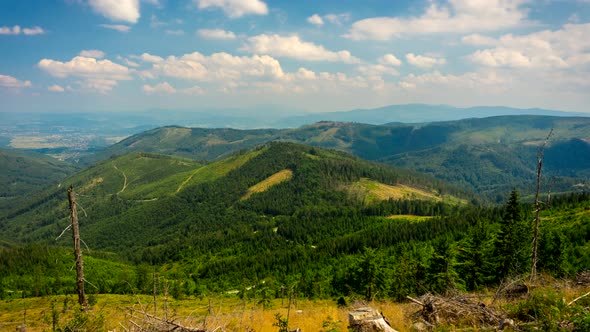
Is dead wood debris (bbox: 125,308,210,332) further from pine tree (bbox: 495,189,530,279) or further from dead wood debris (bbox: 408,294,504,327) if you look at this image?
pine tree (bbox: 495,189,530,279)

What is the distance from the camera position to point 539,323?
1269 cm

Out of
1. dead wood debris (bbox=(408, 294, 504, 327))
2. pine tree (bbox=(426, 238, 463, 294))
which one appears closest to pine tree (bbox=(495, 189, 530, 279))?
pine tree (bbox=(426, 238, 463, 294))

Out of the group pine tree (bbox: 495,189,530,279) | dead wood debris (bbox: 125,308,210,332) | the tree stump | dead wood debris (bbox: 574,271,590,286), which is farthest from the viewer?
Answer: pine tree (bbox: 495,189,530,279)

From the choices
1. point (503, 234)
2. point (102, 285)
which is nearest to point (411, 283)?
point (503, 234)

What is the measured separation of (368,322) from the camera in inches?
564

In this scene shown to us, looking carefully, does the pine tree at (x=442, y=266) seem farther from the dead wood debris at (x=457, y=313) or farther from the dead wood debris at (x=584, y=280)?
the dead wood debris at (x=457, y=313)

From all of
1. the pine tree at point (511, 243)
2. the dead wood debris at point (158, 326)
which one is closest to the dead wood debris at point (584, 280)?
the dead wood debris at point (158, 326)

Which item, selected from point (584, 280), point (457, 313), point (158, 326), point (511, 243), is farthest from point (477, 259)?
point (158, 326)

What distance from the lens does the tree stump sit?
46.5ft

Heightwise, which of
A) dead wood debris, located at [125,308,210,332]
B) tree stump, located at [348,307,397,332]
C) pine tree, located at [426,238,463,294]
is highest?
dead wood debris, located at [125,308,210,332]

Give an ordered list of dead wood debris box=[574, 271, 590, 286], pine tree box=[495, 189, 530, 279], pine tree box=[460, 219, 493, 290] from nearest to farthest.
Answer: dead wood debris box=[574, 271, 590, 286] → pine tree box=[495, 189, 530, 279] → pine tree box=[460, 219, 493, 290]

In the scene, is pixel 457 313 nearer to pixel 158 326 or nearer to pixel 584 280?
pixel 158 326

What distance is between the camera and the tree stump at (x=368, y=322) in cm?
1416

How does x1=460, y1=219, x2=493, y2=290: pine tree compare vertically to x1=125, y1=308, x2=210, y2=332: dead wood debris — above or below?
below
